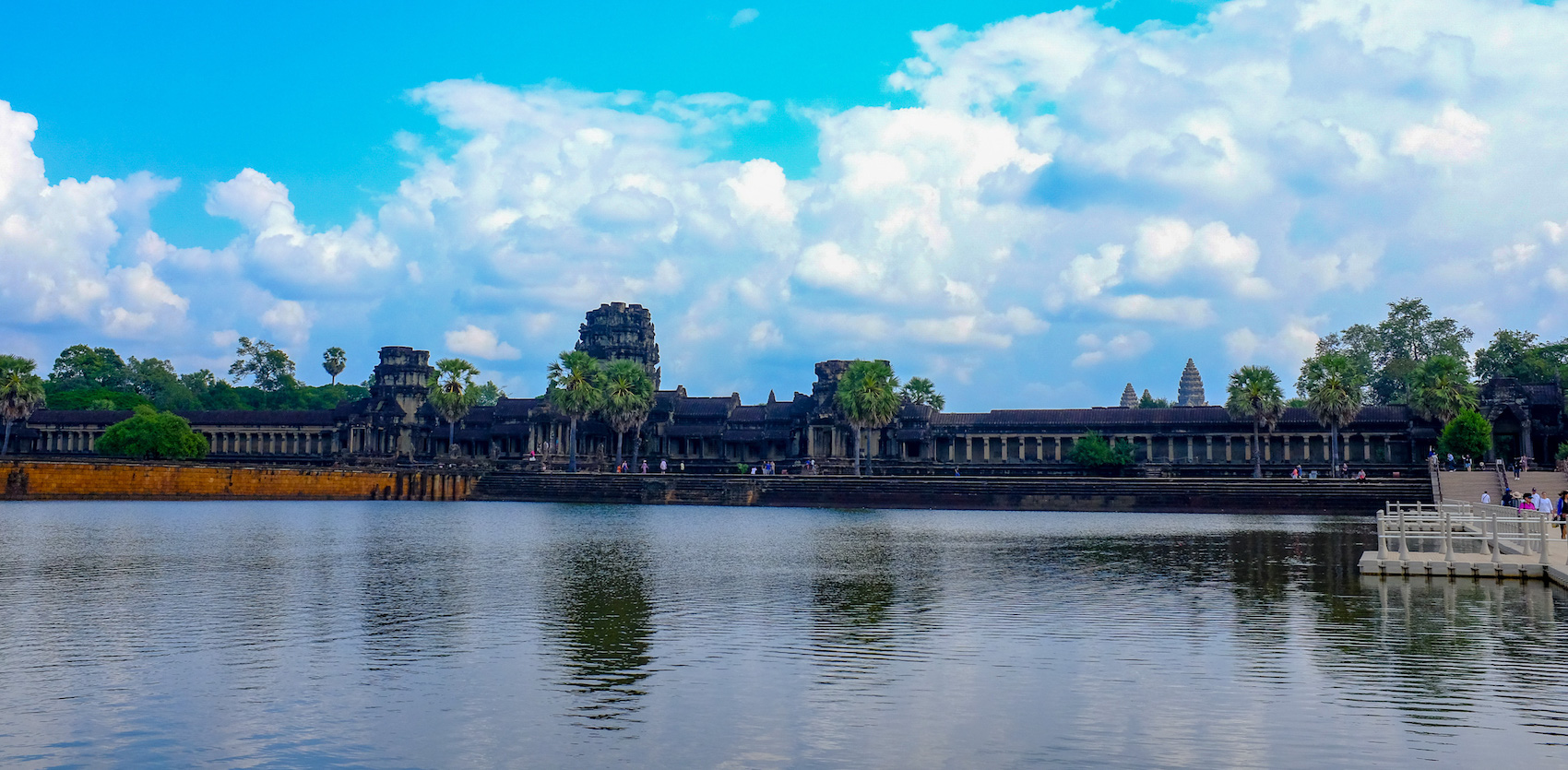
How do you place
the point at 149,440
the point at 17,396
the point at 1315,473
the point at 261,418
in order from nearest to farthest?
1. the point at 1315,473
2. the point at 17,396
3. the point at 149,440
4. the point at 261,418

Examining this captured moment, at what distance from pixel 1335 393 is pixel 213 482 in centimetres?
6611

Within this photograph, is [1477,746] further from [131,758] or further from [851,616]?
[131,758]

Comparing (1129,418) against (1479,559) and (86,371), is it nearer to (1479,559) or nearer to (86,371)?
(1479,559)

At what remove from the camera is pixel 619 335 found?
121 metres

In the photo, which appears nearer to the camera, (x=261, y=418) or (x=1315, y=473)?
(x=1315, y=473)

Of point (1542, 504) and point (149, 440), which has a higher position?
point (149, 440)

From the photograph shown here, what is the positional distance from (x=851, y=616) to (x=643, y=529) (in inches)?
1083

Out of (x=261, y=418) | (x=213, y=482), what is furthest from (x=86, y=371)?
(x=213, y=482)

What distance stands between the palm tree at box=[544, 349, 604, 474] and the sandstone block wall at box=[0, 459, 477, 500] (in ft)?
28.8

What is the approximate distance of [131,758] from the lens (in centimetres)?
1095

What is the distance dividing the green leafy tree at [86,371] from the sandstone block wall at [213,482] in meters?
81.8

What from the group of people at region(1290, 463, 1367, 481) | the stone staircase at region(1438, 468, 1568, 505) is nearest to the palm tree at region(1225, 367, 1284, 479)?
the group of people at region(1290, 463, 1367, 481)

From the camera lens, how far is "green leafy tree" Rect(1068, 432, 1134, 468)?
8344 centimetres

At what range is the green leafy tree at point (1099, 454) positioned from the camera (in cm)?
8344
